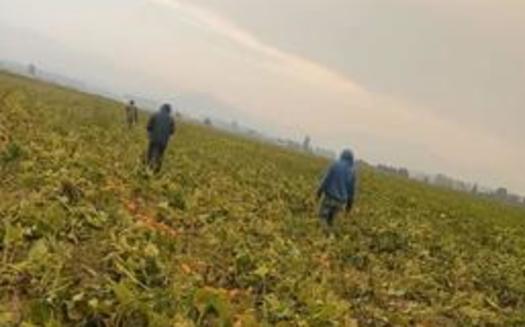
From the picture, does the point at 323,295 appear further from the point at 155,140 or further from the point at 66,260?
the point at 155,140

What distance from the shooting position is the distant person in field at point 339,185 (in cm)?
1675

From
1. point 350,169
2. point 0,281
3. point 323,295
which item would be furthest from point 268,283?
point 350,169

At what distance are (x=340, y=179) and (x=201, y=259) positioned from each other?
6502 millimetres

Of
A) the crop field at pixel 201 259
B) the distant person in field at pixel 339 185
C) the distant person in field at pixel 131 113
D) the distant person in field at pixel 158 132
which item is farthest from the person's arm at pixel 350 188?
the distant person in field at pixel 131 113

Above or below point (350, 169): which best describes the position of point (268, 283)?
below

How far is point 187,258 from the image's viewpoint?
10.1m

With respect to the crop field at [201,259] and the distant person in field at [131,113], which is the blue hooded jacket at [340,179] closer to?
the crop field at [201,259]

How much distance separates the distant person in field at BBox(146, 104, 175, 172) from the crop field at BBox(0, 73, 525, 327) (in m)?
0.65

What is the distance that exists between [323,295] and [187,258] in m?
1.50

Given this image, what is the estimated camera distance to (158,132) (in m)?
19.8

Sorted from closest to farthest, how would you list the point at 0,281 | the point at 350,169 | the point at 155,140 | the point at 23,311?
the point at 23,311, the point at 0,281, the point at 350,169, the point at 155,140

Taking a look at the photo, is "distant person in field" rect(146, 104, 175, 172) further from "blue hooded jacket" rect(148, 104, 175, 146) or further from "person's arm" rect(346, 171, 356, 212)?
"person's arm" rect(346, 171, 356, 212)

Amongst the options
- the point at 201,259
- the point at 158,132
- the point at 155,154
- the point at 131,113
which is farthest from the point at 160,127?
the point at 131,113

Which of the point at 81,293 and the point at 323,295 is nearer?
the point at 81,293
